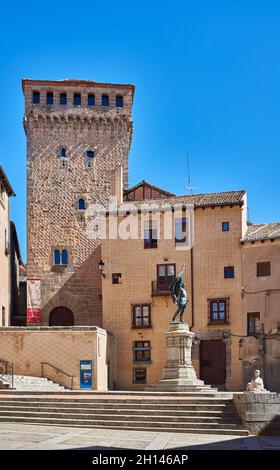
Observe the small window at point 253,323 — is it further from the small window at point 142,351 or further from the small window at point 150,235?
the small window at point 150,235

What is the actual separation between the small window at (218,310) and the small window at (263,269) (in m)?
2.43

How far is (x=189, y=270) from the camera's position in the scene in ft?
139

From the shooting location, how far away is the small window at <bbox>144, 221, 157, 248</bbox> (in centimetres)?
4319

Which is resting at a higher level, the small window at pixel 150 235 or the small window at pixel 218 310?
the small window at pixel 150 235

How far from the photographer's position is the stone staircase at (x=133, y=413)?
20.0 m

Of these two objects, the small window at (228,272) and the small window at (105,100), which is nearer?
the small window at (228,272)

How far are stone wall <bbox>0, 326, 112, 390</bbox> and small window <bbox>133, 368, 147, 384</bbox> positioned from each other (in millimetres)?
4497

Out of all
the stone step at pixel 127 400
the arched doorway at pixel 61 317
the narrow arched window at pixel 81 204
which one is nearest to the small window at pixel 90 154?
the narrow arched window at pixel 81 204

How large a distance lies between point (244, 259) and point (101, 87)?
1556 cm

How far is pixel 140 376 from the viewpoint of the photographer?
137 feet

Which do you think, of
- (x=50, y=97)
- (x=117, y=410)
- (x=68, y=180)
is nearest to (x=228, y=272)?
(x=68, y=180)

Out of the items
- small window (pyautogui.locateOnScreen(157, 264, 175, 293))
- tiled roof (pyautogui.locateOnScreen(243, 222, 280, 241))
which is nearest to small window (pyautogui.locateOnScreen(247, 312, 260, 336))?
tiled roof (pyautogui.locateOnScreen(243, 222, 280, 241))

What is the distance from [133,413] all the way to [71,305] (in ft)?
83.1

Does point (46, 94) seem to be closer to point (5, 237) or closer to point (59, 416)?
point (5, 237)
